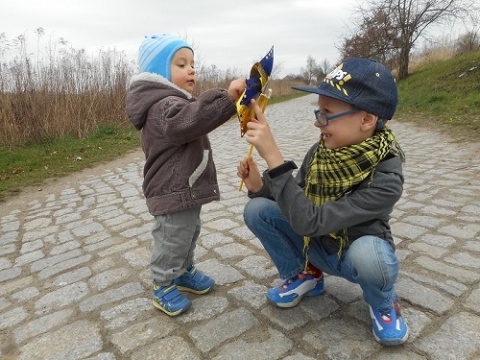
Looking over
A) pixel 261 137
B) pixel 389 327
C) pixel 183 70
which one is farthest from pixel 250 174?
pixel 389 327

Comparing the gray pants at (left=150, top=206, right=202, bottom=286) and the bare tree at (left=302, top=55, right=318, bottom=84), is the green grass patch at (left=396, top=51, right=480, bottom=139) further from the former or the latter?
the bare tree at (left=302, top=55, right=318, bottom=84)

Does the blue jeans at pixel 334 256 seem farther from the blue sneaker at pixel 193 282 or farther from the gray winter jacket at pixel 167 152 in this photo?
the blue sneaker at pixel 193 282

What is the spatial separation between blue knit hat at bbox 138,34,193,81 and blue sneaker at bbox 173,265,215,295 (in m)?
1.07

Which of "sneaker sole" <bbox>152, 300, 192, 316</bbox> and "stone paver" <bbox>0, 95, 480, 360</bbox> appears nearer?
"stone paver" <bbox>0, 95, 480, 360</bbox>

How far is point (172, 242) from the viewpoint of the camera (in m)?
2.08

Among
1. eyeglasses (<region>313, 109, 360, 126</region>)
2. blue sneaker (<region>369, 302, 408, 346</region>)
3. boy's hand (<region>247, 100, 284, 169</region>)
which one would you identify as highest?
eyeglasses (<region>313, 109, 360, 126</region>)

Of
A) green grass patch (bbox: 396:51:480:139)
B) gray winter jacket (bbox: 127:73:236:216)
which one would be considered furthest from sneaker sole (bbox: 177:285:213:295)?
green grass patch (bbox: 396:51:480:139)

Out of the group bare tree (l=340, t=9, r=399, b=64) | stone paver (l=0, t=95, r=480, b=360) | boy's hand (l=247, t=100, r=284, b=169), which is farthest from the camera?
bare tree (l=340, t=9, r=399, b=64)

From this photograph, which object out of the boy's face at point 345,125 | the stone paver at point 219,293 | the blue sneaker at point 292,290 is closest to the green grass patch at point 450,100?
the stone paver at point 219,293

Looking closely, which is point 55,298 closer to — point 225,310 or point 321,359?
point 225,310

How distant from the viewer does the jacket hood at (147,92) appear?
1957 mm

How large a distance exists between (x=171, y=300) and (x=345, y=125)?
123 cm

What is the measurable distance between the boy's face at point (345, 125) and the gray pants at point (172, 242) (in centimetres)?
79

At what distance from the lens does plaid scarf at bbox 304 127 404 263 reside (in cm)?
174
